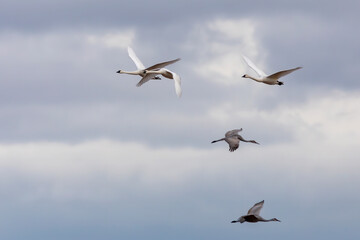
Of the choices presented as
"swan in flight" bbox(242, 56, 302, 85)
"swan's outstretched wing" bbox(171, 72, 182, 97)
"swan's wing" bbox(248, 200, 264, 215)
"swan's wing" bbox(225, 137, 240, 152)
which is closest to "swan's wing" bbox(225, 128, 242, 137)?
"swan's wing" bbox(225, 137, 240, 152)

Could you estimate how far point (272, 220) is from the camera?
8469 cm

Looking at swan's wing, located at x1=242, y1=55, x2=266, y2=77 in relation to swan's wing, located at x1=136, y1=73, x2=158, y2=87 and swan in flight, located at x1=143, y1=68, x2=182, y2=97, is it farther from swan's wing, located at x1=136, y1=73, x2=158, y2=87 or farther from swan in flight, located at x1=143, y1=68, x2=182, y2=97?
swan's wing, located at x1=136, y1=73, x2=158, y2=87

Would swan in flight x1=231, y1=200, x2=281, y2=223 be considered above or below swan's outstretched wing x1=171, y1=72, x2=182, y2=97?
below

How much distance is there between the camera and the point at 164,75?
94875 mm

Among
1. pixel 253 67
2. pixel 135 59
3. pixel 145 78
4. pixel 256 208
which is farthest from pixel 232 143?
pixel 135 59

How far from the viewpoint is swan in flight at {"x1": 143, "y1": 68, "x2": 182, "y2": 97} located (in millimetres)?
90312

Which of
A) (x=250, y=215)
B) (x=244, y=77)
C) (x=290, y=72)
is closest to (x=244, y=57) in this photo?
(x=244, y=77)

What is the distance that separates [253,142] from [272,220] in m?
9.32

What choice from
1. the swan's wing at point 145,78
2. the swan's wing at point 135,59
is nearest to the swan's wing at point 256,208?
the swan's wing at point 145,78

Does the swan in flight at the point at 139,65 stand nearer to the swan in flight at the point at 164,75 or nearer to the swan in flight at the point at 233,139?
the swan in flight at the point at 164,75

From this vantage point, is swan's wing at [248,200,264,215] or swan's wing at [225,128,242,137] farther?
swan's wing at [225,128,242,137]

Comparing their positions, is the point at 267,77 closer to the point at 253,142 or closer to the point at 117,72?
the point at 253,142

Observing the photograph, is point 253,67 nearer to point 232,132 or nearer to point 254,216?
point 232,132

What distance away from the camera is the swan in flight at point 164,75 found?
296 ft
